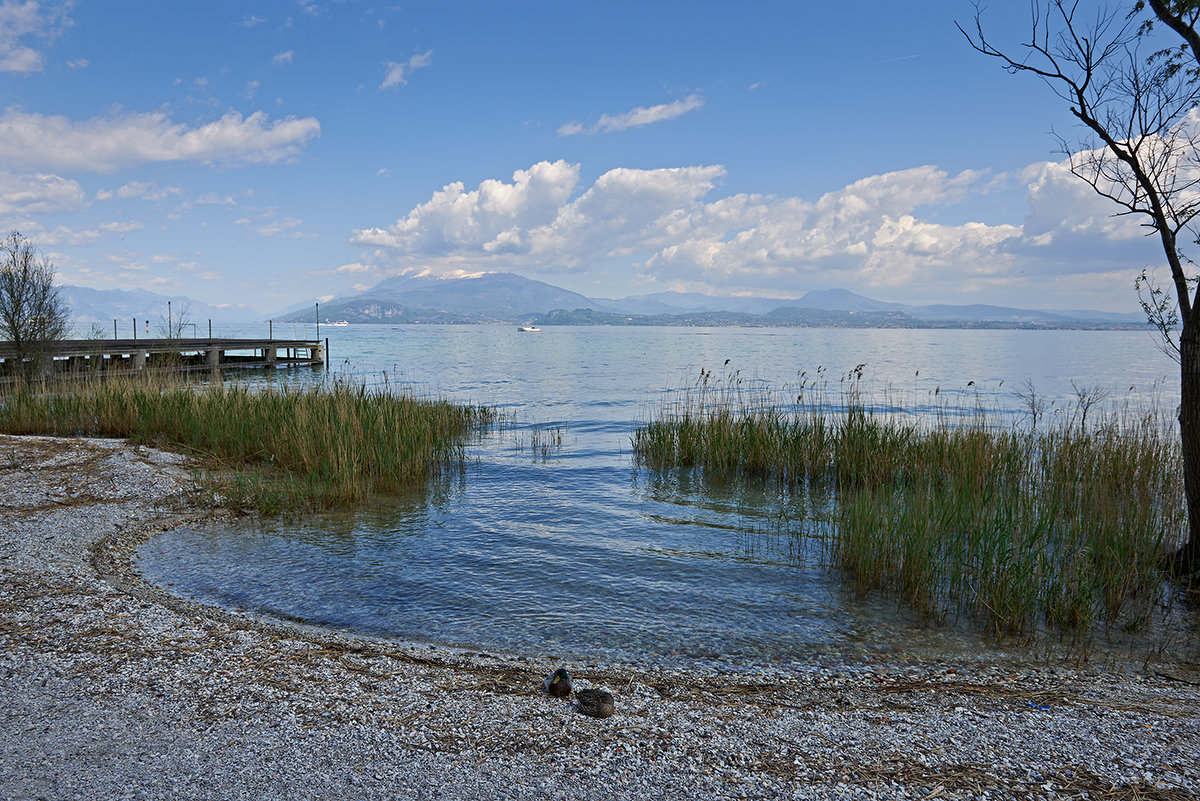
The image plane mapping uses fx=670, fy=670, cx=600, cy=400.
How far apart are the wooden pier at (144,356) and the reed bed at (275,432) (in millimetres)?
6270

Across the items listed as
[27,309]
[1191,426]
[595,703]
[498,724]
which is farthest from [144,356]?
[1191,426]

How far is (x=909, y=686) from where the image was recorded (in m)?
4.37

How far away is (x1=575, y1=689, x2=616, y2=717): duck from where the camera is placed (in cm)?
367

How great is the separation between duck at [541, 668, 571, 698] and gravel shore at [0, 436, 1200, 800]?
9cm

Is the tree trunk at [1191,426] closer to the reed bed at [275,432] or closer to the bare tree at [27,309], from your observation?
the reed bed at [275,432]

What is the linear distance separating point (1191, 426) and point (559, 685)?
6066 mm

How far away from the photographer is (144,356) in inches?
1116

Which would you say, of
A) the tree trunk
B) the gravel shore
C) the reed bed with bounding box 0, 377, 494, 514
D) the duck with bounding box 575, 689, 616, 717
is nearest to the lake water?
the gravel shore

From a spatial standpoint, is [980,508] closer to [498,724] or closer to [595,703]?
[595,703]

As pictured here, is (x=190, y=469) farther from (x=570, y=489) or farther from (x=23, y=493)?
(x=570, y=489)

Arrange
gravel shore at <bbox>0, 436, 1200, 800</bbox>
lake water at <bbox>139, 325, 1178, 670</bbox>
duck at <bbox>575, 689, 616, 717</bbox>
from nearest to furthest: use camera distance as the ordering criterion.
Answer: gravel shore at <bbox>0, 436, 1200, 800</bbox> → duck at <bbox>575, 689, 616, 717</bbox> → lake water at <bbox>139, 325, 1178, 670</bbox>

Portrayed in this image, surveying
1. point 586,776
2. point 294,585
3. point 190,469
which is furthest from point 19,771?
point 190,469

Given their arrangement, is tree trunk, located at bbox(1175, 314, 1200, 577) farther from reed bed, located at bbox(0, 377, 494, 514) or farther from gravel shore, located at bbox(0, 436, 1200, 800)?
reed bed, located at bbox(0, 377, 494, 514)

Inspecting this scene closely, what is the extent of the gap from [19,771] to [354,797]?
1471 mm
